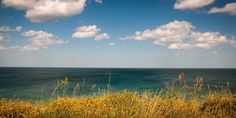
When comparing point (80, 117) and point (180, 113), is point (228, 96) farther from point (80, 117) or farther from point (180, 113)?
point (80, 117)

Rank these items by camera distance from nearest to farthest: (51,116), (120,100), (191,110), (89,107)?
(51,116) → (89,107) → (191,110) → (120,100)

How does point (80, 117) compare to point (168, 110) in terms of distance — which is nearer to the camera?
point (80, 117)

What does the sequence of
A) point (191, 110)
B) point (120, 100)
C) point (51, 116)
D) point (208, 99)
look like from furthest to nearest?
point (208, 99)
point (120, 100)
point (191, 110)
point (51, 116)

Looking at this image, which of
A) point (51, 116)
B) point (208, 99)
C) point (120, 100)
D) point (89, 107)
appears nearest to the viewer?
point (51, 116)

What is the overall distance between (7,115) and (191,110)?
5051mm

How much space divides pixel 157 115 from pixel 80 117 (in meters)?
1.84

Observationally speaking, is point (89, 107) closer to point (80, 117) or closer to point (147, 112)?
point (80, 117)

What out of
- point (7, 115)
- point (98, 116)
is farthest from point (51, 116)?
point (7, 115)

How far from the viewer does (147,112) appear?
6371 millimetres

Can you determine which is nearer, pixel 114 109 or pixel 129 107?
pixel 114 109

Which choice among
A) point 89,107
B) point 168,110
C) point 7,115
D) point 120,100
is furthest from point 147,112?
point 7,115

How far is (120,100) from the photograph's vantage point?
31.0 feet

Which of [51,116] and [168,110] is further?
[168,110]

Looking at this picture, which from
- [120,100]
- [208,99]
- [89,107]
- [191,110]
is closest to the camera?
[89,107]
